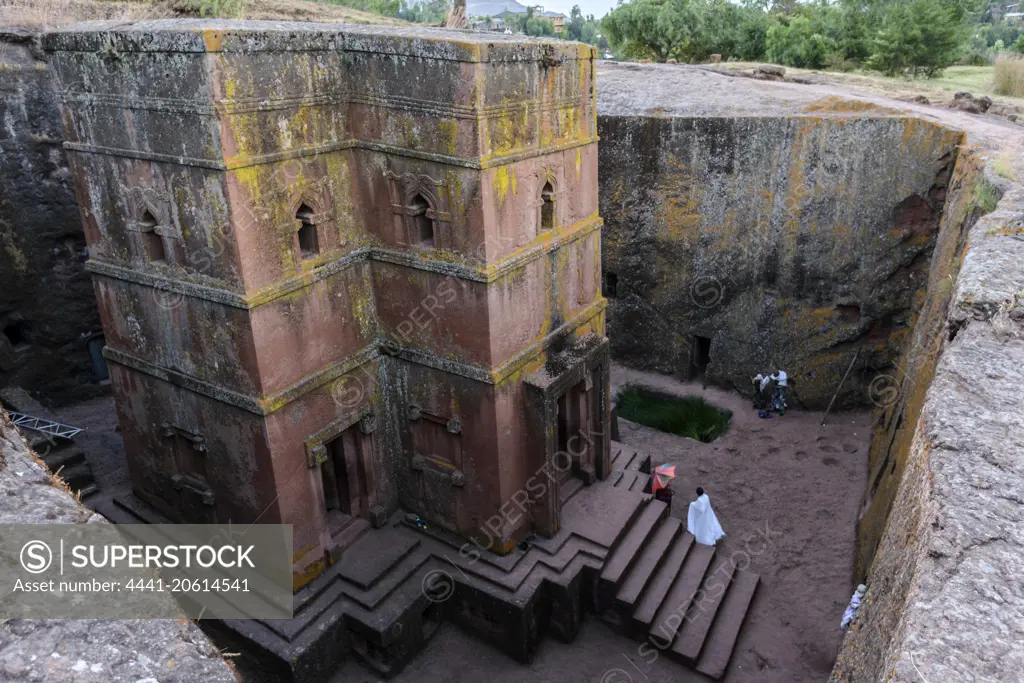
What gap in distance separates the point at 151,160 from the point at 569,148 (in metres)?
4.20

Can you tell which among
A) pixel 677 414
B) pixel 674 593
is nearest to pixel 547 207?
pixel 674 593

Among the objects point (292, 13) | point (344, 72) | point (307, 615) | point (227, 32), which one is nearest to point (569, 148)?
point (344, 72)

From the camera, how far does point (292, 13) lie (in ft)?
51.7

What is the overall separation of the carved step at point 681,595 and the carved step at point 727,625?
362 millimetres

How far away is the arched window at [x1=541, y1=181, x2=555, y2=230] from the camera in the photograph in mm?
8008

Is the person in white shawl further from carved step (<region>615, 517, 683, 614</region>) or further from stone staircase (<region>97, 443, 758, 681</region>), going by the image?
stone staircase (<region>97, 443, 758, 681</region>)

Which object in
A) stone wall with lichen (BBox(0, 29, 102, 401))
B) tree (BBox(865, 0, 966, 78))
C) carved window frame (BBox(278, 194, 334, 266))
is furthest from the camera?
tree (BBox(865, 0, 966, 78))

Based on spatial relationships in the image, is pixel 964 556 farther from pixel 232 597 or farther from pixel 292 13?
pixel 292 13

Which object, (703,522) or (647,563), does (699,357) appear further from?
(647,563)

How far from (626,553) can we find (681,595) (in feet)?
2.59

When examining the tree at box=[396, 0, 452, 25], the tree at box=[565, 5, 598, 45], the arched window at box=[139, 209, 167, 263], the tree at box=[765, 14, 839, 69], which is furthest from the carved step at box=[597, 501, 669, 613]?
the tree at box=[565, 5, 598, 45]

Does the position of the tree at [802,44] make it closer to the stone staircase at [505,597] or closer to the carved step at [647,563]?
the carved step at [647,563]

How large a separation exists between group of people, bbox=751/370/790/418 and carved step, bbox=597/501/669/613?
4.51 meters

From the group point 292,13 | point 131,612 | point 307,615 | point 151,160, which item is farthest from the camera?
point 292,13
